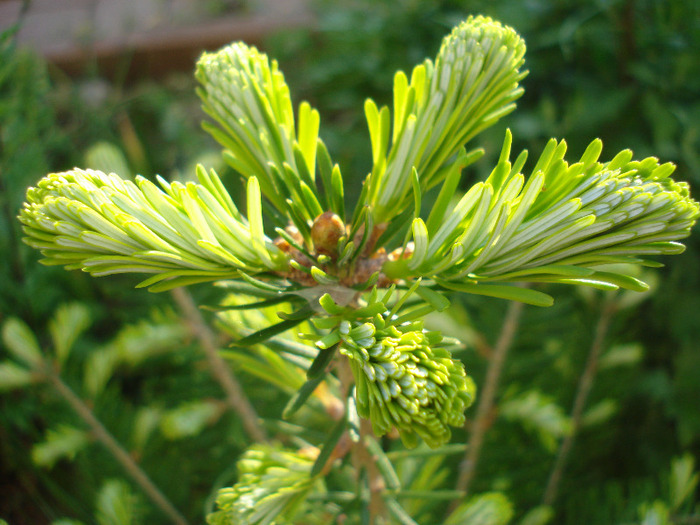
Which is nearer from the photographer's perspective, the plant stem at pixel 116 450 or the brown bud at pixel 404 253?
the brown bud at pixel 404 253

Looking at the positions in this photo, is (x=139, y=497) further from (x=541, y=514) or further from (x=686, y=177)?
(x=686, y=177)

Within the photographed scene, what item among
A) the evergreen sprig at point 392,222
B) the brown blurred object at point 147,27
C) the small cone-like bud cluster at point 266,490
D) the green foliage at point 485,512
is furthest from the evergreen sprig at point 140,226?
the brown blurred object at point 147,27

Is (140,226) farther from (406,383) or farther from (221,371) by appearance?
(221,371)

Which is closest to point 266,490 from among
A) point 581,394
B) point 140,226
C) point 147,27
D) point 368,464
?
point 368,464

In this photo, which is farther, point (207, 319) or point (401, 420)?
point (207, 319)

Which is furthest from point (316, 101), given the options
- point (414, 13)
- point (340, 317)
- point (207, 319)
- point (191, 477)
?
point (340, 317)

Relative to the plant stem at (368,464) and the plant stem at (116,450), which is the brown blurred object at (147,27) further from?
the plant stem at (368,464)
